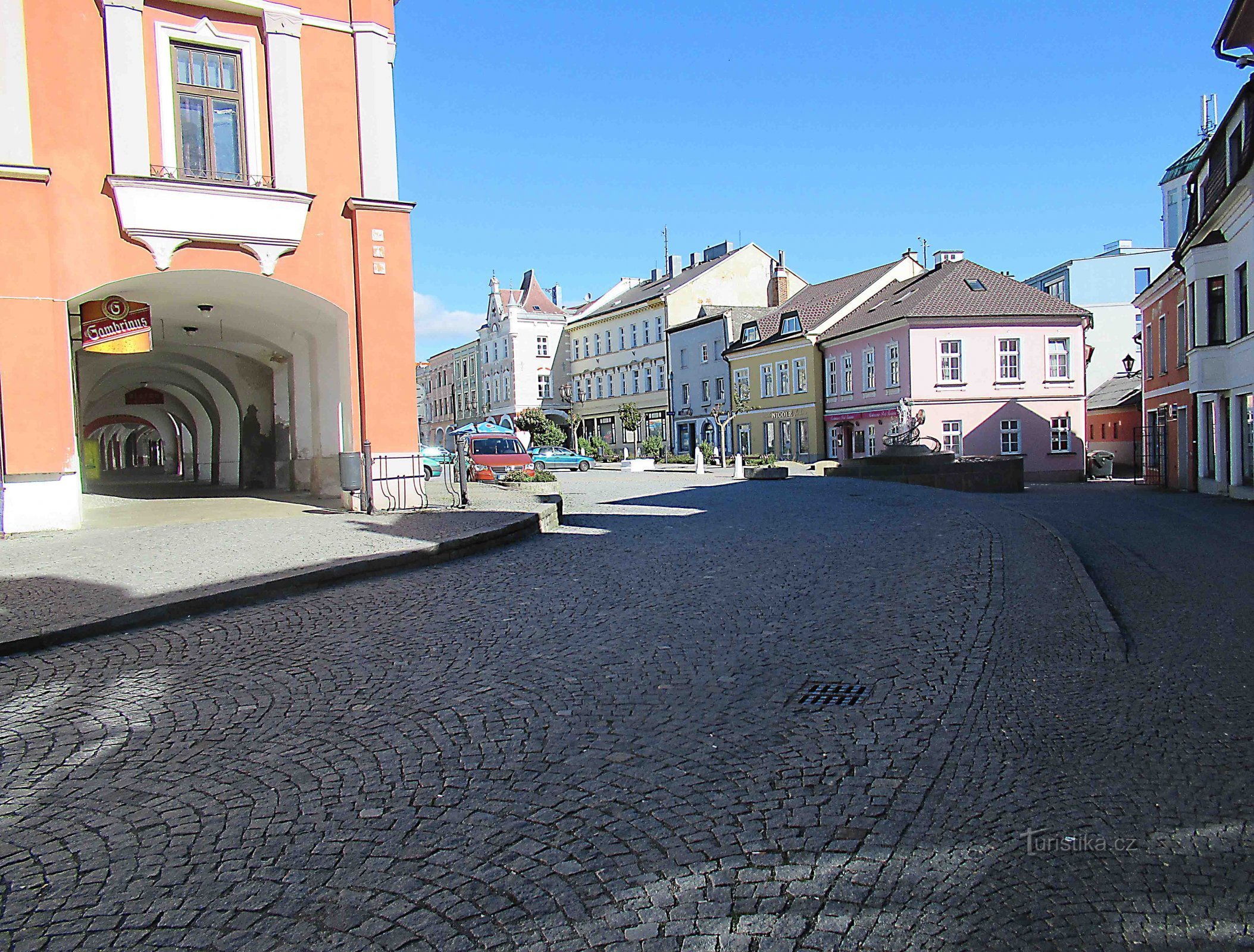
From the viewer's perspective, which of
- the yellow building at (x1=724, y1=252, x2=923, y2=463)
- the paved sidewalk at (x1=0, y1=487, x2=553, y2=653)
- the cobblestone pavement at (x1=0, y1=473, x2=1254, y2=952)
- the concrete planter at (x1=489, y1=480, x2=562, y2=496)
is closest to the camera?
the cobblestone pavement at (x1=0, y1=473, x2=1254, y2=952)

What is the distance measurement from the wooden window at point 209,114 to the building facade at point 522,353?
6199 cm

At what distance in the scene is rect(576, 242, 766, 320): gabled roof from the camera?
63.5m

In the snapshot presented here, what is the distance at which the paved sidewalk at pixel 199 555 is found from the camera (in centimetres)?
716

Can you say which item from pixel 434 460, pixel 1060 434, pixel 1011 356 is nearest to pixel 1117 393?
pixel 1060 434

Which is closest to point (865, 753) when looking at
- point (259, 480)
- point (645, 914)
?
point (645, 914)

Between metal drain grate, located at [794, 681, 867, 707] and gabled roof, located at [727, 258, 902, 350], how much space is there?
149 feet

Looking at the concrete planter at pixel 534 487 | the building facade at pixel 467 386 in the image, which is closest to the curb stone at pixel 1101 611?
the concrete planter at pixel 534 487

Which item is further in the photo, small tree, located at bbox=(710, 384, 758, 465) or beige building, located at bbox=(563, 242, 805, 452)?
beige building, located at bbox=(563, 242, 805, 452)

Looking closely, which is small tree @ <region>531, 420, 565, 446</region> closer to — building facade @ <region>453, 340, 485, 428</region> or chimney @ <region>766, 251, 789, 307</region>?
chimney @ <region>766, 251, 789, 307</region>

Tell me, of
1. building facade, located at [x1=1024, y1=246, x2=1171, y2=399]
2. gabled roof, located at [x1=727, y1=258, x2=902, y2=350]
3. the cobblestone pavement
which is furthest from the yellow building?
the cobblestone pavement

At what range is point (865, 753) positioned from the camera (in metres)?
4.28

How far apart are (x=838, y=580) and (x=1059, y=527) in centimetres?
769

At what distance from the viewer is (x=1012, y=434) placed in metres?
41.1

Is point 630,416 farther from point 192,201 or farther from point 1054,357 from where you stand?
point 192,201
